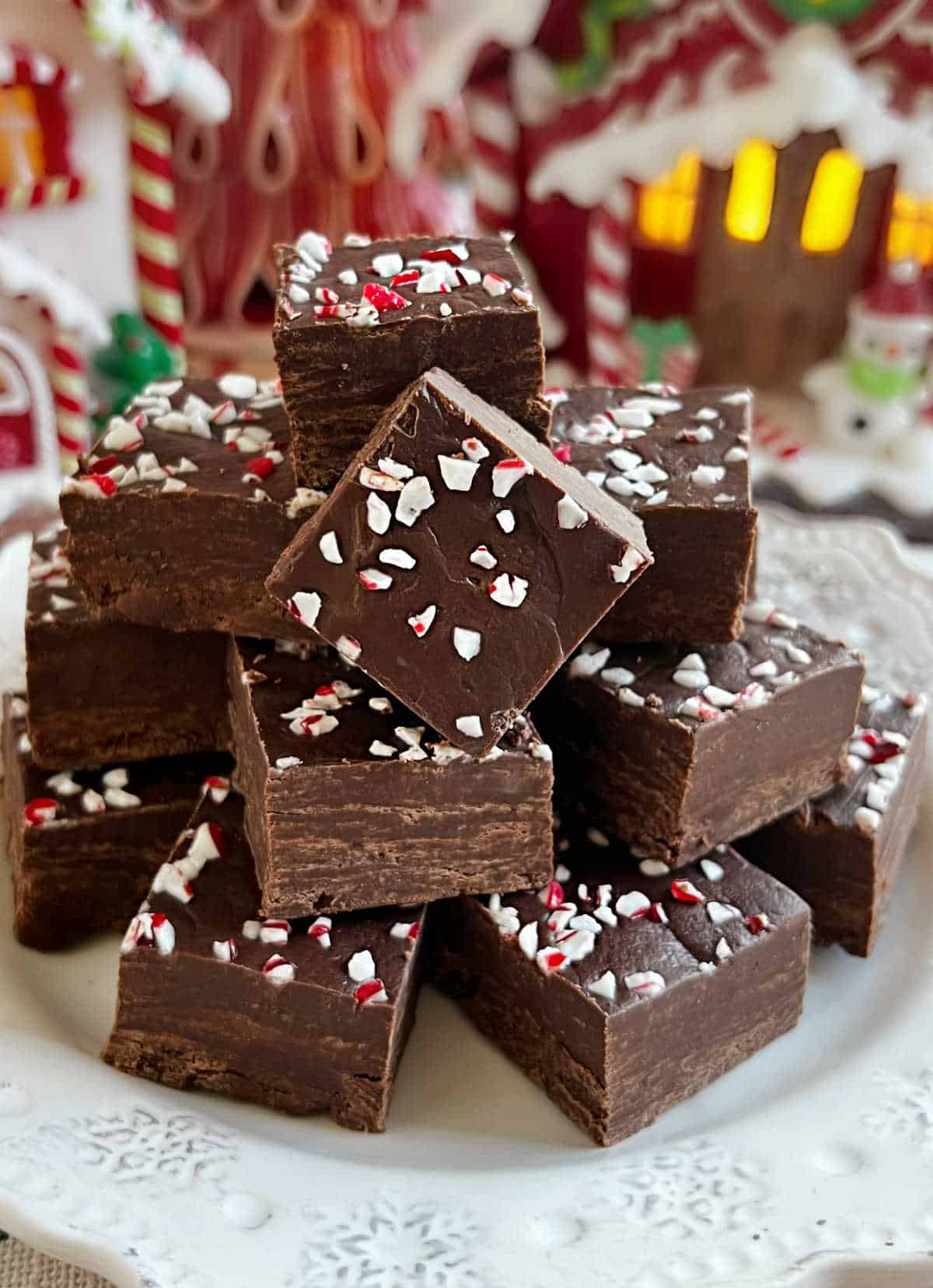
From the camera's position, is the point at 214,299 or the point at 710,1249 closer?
the point at 710,1249

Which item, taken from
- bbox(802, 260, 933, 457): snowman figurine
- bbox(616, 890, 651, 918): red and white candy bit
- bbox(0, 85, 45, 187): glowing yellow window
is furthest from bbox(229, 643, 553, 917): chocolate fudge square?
bbox(802, 260, 933, 457): snowman figurine

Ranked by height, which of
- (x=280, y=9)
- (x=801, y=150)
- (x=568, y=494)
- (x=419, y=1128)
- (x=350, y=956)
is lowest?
(x=419, y=1128)

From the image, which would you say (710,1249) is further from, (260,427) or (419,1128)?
(260,427)

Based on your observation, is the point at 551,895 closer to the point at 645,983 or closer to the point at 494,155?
the point at 645,983

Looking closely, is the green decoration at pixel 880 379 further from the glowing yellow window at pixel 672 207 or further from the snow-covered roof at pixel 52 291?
the snow-covered roof at pixel 52 291

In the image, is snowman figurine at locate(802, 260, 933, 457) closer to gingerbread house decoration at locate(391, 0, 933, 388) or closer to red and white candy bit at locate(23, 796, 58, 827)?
gingerbread house decoration at locate(391, 0, 933, 388)

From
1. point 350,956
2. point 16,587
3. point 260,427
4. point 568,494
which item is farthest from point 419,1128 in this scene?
point 16,587

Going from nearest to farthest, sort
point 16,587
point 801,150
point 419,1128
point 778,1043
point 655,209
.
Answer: point 419,1128 → point 778,1043 → point 16,587 → point 801,150 → point 655,209
